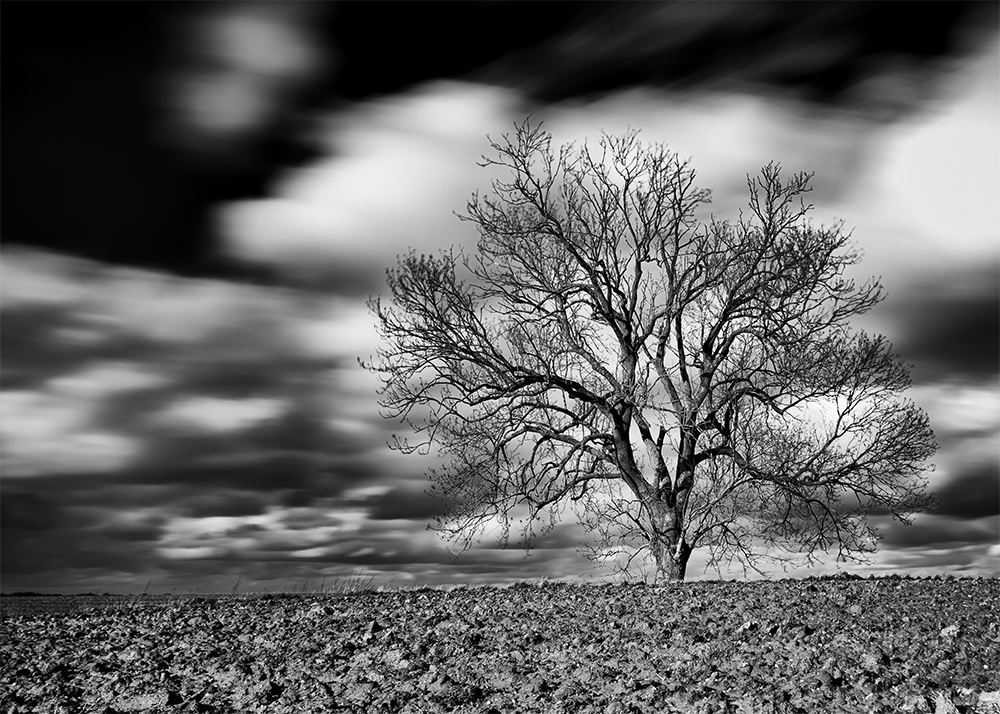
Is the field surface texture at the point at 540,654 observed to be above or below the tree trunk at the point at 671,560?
below

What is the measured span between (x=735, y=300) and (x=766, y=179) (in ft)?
7.87

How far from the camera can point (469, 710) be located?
270 inches

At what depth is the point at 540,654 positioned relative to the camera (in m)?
8.13

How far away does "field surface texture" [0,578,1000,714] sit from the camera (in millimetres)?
6977

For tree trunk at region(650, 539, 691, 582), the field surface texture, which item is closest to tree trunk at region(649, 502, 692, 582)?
tree trunk at region(650, 539, 691, 582)

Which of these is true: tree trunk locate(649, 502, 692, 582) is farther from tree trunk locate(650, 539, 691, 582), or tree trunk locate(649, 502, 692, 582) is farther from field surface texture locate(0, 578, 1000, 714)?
field surface texture locate(0, 578, 1000, 714)

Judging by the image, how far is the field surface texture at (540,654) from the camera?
698 cm

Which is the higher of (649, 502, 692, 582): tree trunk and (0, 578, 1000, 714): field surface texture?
(649, 502, 692, 582): tree trunk

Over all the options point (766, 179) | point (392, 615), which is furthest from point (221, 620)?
point (766, 179)

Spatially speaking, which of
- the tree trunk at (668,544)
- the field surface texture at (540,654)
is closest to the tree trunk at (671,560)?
Answer: the tree trunk at (668,544)

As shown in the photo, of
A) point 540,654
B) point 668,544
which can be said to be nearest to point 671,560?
point 668,544

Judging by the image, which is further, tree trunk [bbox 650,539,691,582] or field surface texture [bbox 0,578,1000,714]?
tree trunk [bbox 650,539,691,582]

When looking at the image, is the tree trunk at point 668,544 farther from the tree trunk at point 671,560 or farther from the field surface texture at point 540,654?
the field surface texture at point 540,654

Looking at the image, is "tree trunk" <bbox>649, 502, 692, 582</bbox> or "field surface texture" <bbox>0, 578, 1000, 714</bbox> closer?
"field surface texture" <bbox>0, 578, 1000, 714</bbox>
